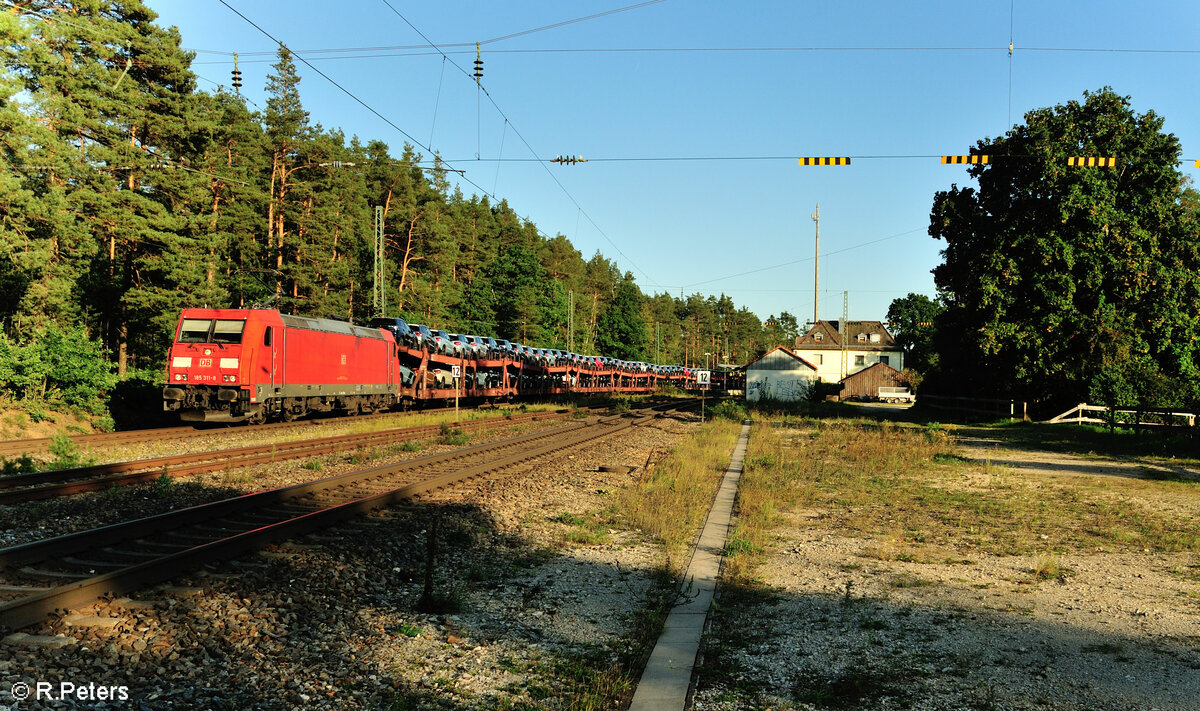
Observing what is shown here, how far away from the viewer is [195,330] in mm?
21219

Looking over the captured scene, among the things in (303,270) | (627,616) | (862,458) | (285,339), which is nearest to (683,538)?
(627,616)

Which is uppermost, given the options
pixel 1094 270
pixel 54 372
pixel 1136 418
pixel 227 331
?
pixel 1094 270

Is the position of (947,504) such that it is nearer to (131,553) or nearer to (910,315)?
(131,553)

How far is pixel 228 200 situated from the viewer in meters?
41.9

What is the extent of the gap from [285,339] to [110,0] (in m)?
20.5

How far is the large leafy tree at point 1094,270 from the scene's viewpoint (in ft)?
105

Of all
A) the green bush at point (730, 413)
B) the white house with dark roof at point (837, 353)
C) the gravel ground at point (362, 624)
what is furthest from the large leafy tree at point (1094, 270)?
the white house with dark roof at point (837, 353)

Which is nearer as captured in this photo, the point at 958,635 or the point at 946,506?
A: the point at 958,635

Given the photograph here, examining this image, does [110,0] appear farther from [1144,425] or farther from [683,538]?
[1144,425]

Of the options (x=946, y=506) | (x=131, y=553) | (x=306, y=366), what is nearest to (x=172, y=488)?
(x=131, y=553)

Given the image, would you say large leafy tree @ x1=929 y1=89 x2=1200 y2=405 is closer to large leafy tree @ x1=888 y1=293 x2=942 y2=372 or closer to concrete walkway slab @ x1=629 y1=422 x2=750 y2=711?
concrete walkway slab @ x1=629 y1=422 x2=750 y2=711

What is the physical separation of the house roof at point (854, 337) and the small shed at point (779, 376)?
135 ft

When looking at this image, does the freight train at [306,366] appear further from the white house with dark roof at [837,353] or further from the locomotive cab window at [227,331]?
the white house with dark roof at [837,353]

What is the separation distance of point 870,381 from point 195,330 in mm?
74940
